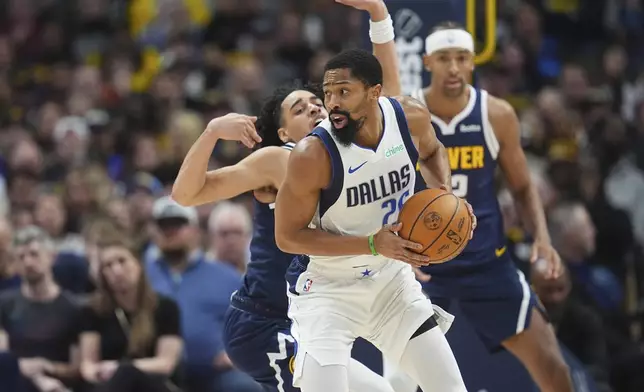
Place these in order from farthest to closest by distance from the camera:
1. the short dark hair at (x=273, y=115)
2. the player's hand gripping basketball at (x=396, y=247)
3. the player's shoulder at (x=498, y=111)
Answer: the player's shoulder at (x=498, y=111) < the short dark hair at (x=273, y=115) < the player's hand gripping basketball at (x=396, y=247)

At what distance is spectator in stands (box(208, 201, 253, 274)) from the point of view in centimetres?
915

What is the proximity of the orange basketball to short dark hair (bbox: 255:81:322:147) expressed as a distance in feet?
3.43

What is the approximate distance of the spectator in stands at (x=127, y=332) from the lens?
803 centimetres

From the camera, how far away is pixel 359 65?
533cm

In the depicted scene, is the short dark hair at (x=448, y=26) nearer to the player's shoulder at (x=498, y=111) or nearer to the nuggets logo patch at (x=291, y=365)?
the player's shoulder at (x=498, y=111)

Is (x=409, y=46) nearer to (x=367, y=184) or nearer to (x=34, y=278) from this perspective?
(x=367, y=184)

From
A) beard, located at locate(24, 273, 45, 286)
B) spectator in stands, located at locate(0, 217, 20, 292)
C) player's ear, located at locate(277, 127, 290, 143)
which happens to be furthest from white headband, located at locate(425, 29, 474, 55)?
spectator in stands, located at locate(0, 217, 20, 292)

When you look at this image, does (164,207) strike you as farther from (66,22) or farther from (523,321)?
(66,22)

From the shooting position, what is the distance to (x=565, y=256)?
32.1 ft

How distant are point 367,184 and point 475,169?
1672 millimetres

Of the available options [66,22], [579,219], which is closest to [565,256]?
[579,219]

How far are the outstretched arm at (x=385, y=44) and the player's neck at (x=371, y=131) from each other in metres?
1.12

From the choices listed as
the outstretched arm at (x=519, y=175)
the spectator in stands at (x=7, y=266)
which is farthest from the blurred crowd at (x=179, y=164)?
the outstretched arm at (x=519, y=175)

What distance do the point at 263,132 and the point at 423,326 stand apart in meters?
1.37
